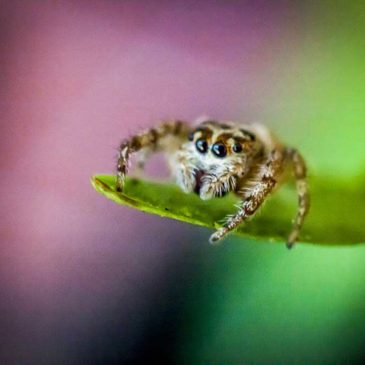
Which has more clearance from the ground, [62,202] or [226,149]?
[226,149]

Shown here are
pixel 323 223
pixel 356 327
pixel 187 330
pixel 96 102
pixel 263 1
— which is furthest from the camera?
pixel 96 102

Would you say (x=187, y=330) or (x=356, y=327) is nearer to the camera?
(x=356, y=327)

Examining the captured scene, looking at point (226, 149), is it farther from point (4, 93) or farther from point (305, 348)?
point (4, 93)

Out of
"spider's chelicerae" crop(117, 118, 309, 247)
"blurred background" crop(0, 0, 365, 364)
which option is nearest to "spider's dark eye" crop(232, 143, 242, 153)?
"spider's chelicerae" crop(117, 118, 309, 247)

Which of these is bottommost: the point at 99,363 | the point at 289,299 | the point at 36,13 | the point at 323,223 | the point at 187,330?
the point at 99,363

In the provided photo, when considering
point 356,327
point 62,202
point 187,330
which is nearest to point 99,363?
point 187,330

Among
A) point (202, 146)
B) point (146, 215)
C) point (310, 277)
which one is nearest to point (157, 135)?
point (202, 146)

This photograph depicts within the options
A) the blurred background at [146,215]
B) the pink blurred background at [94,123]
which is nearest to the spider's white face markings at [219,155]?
the blurred background at [146,215]
